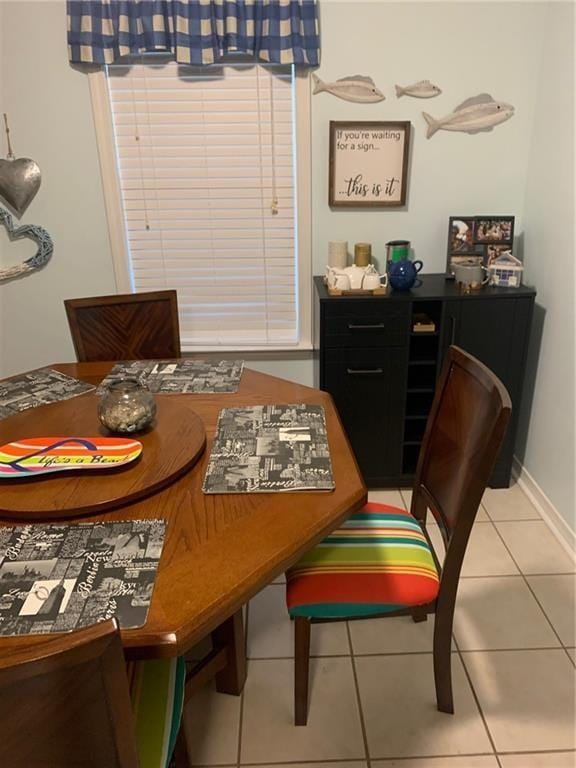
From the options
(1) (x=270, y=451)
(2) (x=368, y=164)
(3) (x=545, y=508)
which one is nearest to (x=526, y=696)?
(3) (x=545, y=508)

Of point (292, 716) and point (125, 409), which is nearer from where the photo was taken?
point (125, 409)

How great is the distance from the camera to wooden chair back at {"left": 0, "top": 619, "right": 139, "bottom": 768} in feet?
1.98

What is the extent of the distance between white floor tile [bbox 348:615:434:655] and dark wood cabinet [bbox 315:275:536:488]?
2.56 feet

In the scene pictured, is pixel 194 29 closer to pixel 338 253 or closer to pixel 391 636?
pixel 338 253

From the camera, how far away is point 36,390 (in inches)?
68.6

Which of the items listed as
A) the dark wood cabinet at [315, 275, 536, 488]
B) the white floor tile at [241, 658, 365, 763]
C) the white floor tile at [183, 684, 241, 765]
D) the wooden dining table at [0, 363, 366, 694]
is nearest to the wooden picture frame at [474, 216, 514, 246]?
the dark wood cabinet at [315, 275, 536, 488]

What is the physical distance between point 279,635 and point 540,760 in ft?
2.67

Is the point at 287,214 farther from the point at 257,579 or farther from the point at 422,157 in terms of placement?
the point at 257,579

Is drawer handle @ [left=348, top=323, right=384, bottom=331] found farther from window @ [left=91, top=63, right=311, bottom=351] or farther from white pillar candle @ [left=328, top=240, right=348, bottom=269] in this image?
window @ [left=91, top=63, right=311, bottom=351]

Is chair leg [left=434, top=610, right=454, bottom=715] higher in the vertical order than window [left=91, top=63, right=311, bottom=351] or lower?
lower

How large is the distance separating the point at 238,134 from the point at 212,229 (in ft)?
1.41

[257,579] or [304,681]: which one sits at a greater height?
[257,579]

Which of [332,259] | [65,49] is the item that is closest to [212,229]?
[332,259]

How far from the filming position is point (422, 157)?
8.10ft
